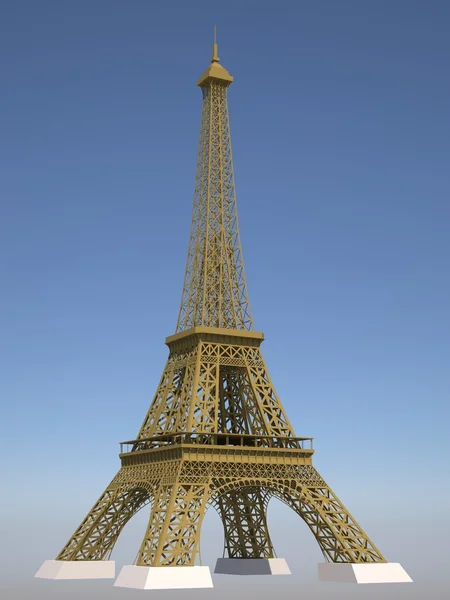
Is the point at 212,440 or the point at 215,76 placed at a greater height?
the point at 215,76

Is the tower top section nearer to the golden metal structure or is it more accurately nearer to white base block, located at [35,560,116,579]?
the golden metal structure

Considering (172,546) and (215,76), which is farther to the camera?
(215,76)

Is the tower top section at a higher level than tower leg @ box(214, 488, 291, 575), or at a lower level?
higher

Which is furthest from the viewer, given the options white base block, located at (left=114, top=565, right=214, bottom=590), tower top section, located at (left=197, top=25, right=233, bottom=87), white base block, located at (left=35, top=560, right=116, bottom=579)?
tower top section, located at (left=197, top=25, right=233, bottom=87)

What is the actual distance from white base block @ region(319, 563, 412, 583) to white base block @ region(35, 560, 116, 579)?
55.2ft

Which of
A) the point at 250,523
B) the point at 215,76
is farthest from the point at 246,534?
the point at 215,76

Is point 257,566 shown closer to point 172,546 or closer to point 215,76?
point 172,546

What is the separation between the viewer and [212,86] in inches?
4023

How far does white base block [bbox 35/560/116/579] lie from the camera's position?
285 ft

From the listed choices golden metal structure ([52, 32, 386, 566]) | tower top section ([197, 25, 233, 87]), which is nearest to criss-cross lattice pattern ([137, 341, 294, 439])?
golden metal structure ([52, 32, 386, 566])

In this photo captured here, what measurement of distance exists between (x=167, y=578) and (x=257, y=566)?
21.3m

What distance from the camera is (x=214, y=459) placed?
84.3 metres

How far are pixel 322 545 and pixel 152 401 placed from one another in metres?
18.2

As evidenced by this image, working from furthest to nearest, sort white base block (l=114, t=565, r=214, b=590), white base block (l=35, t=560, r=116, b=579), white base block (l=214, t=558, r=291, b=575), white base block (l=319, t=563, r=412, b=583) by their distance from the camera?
white base block (l=214, t=558, r=291, b=575) → white base block (l=35, t=560, r=116, b=579) → white base block (l=319, t=563, r=412, b=583) → white base block (l=114, t=565, r=214, b=590)
